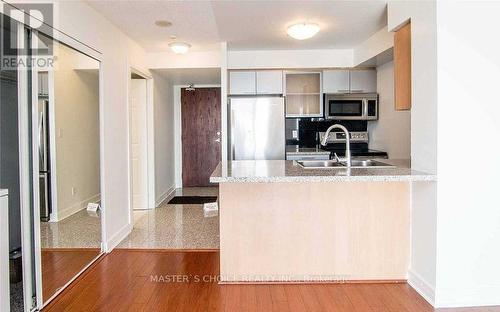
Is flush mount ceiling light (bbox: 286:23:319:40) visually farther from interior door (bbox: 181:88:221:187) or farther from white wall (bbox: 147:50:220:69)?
interior door (bbox: 181:88:221:187)

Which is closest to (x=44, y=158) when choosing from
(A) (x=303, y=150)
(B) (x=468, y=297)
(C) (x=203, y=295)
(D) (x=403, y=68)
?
(C) (x=203, y=295)

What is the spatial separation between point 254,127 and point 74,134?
2.26 meters

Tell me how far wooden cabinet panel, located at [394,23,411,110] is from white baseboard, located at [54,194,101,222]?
2.72 meters

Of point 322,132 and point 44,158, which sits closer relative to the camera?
point 44,158

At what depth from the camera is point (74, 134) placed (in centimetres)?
299

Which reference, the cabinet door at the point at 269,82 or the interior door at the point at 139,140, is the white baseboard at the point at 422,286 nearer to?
the cabinet door at the point at 269,82

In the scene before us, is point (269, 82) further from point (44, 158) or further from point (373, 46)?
point (44, 158)

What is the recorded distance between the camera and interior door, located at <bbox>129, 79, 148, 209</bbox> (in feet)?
17.2

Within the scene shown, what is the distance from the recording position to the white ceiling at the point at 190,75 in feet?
17.3

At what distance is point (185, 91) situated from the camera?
24.1ft

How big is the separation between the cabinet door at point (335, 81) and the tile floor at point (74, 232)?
329 centimetres

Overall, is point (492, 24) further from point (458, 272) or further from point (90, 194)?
point (90, 194)

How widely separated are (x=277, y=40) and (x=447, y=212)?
278 centimetres

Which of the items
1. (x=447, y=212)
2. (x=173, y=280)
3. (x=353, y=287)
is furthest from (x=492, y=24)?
(x=173, y=280)
